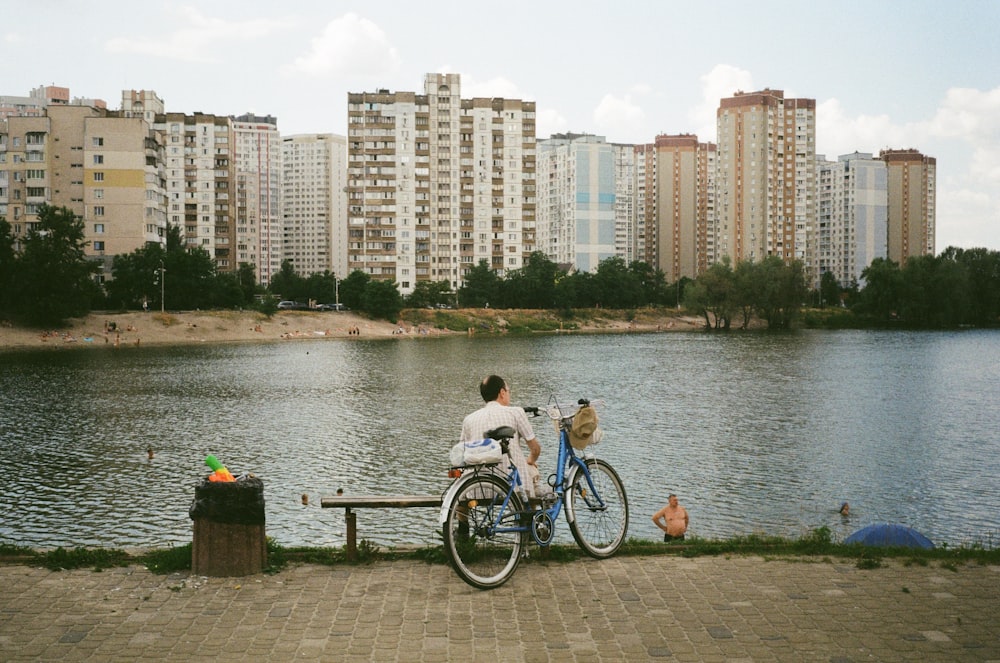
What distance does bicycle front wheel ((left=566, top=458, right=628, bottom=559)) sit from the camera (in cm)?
952

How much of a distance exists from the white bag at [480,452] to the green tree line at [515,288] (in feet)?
288

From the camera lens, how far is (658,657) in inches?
266

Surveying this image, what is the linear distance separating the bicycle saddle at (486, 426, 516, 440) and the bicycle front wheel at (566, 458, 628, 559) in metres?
1.09

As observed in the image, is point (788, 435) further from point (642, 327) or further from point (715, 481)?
point (642, 327)

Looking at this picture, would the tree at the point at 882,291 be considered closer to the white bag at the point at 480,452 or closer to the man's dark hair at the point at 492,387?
the man's dark hair at the point at 492,387

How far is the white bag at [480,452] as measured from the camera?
28.3 feet

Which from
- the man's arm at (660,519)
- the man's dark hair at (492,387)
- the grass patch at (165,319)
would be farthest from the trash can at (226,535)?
the grass patch at (165,319)

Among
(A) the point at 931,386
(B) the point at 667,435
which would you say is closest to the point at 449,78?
(A) the point at 931,386

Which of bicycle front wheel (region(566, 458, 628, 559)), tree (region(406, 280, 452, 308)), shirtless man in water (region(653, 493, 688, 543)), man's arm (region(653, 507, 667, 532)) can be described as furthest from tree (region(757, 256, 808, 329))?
bicycle front wheel (region(566, 458, 628, 559))

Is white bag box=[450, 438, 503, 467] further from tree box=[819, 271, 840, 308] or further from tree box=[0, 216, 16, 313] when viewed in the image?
tree box=[819, 271, 840, 308]

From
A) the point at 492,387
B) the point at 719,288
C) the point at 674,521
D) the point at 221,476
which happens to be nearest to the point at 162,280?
the point at 719,288

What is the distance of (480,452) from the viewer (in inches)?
342

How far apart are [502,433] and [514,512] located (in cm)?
81

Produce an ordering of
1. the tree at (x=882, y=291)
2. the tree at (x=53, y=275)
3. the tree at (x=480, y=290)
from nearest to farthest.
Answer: the tree at (x=53, y=275), the tree at (x=882, y=291), the tree at (x=480, y=290)
